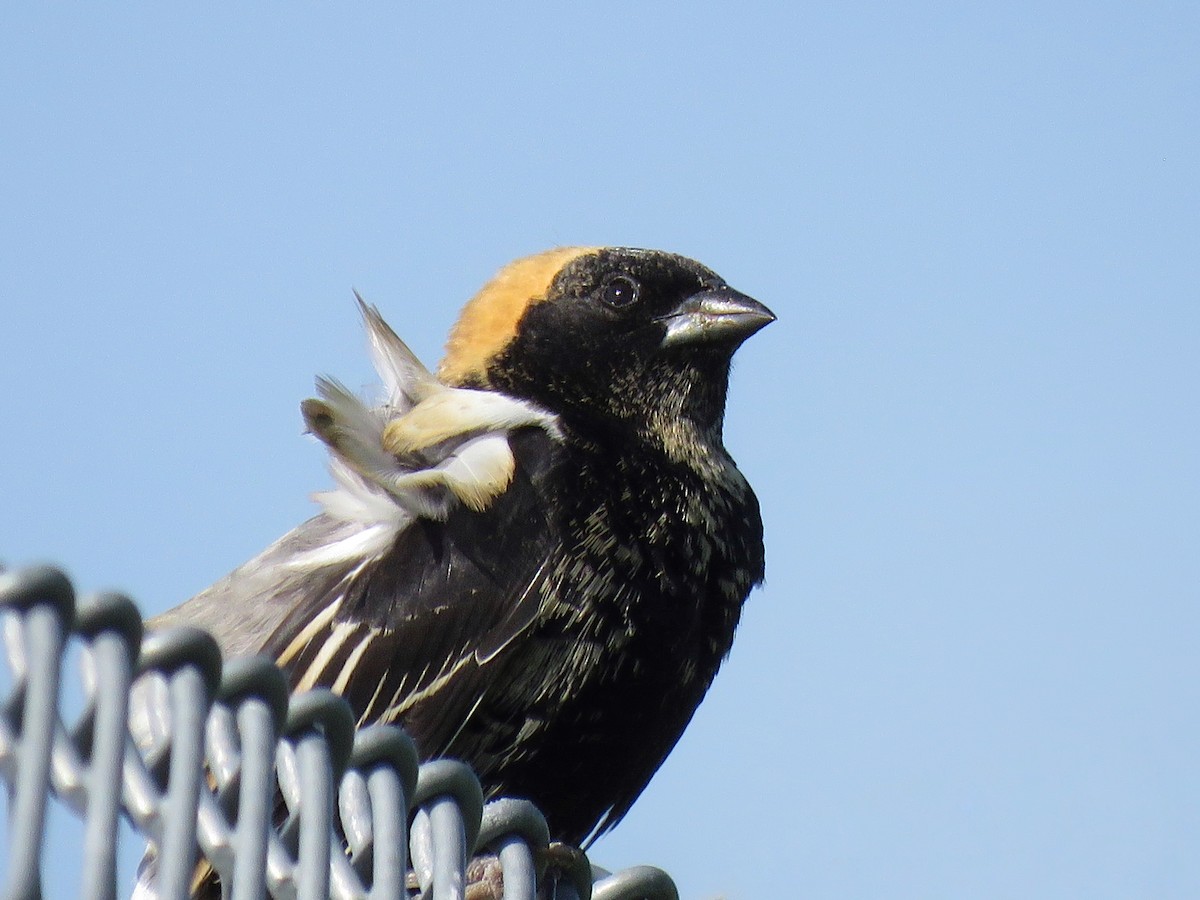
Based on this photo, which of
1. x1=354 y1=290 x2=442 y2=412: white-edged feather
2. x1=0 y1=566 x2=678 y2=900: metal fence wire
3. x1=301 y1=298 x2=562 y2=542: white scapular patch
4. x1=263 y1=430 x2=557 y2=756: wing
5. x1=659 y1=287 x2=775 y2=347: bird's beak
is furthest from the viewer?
x1=659 y1=287 x2=775 y2=347: bird's beak

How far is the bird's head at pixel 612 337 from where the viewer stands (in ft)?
16.1

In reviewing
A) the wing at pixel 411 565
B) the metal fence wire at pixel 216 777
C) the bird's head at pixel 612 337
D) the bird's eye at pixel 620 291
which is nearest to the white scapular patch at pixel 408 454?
the wing at pixel 411 565

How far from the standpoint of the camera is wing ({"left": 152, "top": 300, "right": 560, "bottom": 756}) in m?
4.00

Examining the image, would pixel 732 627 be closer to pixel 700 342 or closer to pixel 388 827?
pixel 700 342

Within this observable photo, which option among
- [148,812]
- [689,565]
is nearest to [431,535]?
[689,565]

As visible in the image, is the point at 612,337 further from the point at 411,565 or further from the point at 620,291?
the point at 411,565

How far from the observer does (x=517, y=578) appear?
4.03 m

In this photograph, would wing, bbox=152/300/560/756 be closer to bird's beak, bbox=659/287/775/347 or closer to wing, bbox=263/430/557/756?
wing, bbox=263/430/557/756

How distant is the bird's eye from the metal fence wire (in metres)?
Answer: 3.47

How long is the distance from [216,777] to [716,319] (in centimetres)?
374

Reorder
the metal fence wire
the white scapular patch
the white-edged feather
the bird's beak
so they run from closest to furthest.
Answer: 1. the metal fence wire
2. the white scapular patch
3. the white-edged feather
4. the bird's beak

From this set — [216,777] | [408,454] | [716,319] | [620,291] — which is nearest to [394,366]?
[408,454]

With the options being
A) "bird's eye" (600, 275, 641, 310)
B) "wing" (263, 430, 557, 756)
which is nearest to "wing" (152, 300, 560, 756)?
"wing" (263, 430, 557, 756)

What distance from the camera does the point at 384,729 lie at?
1625 mm
